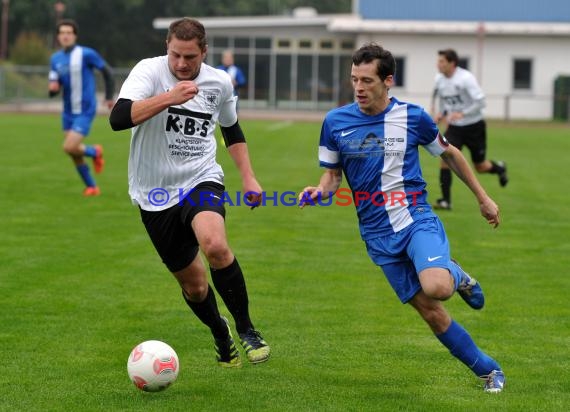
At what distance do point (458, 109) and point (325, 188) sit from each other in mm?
9118

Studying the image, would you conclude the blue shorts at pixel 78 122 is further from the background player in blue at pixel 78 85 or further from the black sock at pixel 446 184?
the black sock at pixel 446 184

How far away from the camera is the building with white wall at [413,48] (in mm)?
47656

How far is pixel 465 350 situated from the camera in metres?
5.93

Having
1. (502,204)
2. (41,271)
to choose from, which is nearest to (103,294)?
(41,271)

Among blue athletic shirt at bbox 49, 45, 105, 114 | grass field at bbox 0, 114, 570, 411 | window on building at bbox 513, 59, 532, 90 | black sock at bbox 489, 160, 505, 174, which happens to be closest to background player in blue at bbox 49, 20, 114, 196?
blue athletic shirt at bbox 49, 45, 105, 114

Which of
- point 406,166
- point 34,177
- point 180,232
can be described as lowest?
point 34,177

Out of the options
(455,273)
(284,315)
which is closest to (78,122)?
(284,315)

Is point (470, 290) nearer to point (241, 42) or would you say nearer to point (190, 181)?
point (190, 181)

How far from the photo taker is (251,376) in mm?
6355

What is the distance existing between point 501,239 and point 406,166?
6.32 m

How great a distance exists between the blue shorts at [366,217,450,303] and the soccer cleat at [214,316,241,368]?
107cm

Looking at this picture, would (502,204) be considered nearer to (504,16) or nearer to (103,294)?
(103,294)

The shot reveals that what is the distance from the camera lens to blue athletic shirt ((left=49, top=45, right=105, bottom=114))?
15.4 metres

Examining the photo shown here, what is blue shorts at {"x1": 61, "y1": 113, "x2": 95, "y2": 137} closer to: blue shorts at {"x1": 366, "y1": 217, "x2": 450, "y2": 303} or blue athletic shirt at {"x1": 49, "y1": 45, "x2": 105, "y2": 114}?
blue athletic shirt at {"x1": 49, "y1": 45, "x2": 105, "y2": 114}
